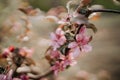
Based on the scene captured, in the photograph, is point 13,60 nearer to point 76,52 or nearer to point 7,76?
point 7,76

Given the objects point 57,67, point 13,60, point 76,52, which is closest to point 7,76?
point 13,60

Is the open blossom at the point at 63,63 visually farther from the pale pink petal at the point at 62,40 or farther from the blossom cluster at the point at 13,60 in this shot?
the blossom cluster at the point at 13,60

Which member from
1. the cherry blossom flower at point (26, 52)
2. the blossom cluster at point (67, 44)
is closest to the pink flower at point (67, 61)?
the blossom cluster at point (67, 44)

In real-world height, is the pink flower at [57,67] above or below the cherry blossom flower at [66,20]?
below

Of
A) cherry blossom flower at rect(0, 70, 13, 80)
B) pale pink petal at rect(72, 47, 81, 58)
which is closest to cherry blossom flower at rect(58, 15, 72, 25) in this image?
pale pink petal at rect(72, 47, 81, 58)

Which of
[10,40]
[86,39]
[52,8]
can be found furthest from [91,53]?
[10,40]

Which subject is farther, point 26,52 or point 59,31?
point 26,52

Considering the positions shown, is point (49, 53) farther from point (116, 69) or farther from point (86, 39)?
point (116, 69)
